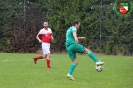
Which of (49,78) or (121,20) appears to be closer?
(49,78)

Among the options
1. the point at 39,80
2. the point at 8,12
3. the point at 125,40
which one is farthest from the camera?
the point at 8,12

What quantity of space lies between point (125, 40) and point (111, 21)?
1805 mm

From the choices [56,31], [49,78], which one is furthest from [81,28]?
[49,78]

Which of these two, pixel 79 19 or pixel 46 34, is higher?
pixel 46 34

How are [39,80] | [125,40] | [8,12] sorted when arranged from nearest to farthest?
[39,80], [125,40], [8,12]

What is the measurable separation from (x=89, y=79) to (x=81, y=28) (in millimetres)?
18172

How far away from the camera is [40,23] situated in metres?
31.4

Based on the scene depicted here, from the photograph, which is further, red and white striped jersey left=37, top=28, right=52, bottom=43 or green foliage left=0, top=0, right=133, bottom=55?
green foliage left=0, top=0, right=133, bottom=55

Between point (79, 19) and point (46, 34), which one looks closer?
point (46, 34)

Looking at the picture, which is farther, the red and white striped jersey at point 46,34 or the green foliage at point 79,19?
the green foliage at point 79,19

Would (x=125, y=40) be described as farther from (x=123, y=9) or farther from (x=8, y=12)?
(x=8, y=12)

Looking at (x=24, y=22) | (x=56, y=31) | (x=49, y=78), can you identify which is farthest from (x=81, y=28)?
(x=49, y=78)

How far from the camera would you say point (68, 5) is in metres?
31.1

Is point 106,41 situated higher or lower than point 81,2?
lower
